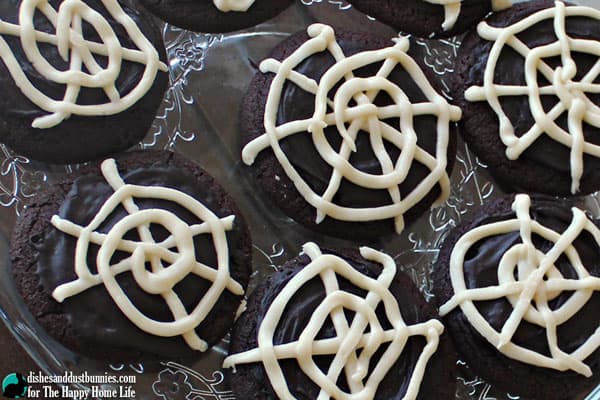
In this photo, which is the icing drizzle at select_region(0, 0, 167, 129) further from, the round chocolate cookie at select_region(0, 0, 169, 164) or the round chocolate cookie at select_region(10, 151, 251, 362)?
the round chocolate cookie at select_region(10, 151, 251, 362)

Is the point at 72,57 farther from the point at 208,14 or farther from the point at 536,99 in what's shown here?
the point at 536,99

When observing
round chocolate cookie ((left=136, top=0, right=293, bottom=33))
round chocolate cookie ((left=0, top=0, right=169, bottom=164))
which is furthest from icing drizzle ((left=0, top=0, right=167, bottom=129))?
round chocolate cookie ((left=136, top=0, right=293, bottom=33))

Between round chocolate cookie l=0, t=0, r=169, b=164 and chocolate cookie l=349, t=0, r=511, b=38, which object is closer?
round chocolate cookie l=0, t=0, r=169, b=164

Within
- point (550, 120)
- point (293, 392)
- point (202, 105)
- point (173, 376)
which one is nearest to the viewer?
point (293, 392)

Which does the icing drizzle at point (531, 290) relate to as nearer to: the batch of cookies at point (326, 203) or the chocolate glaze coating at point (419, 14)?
the batch of cookies at point (326, 203)

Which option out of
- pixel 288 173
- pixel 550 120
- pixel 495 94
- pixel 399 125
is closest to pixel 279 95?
pixel 288 173

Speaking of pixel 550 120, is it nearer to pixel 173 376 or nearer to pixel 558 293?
pixel 558 293
